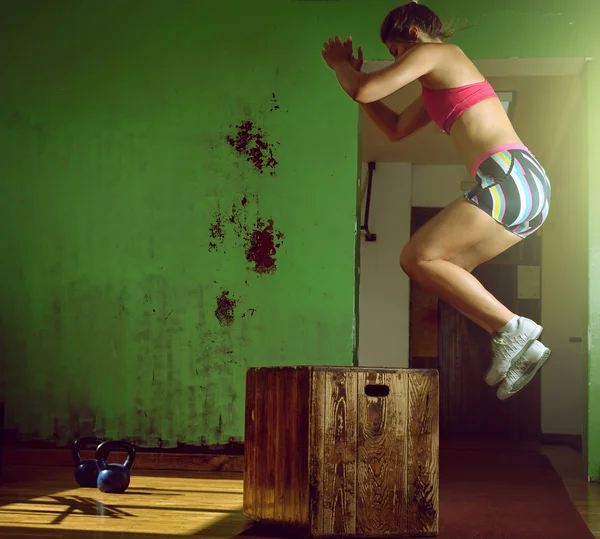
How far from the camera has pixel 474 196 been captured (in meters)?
2.19

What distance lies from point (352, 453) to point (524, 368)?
24.2 inches

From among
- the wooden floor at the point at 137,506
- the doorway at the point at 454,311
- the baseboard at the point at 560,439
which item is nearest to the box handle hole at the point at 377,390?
the wooden floor at the point at 137,506

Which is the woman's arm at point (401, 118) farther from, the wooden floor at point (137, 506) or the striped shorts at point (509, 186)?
the wooden floor at point (137, 506)

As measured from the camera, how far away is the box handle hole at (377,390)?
2.11 meters

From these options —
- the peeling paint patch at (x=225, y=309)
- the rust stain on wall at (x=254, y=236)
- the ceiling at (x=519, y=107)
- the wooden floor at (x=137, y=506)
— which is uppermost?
the ceiling at (x=519, y=107)

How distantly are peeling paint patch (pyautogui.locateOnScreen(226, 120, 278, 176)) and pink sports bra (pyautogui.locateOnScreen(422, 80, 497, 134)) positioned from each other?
1.62 metres

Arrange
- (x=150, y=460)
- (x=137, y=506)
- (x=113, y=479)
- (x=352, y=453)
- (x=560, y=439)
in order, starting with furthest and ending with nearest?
(x=560, y=439), (x=150, y=460), (x=113, y=479), (x=137, y=506), (x=352, y=453)

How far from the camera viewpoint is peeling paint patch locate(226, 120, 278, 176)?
380 cm

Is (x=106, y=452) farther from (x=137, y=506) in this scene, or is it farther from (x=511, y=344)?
(x=511, y=344)

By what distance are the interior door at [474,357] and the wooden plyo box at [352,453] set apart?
4711mm

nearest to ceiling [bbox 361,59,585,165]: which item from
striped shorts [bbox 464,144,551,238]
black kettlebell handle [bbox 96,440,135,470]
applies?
striped shorts [bbox 464,144,551,238]

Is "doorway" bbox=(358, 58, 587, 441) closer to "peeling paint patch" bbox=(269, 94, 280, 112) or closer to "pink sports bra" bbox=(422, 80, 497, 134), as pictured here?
"peeling paint patch" bbox=(269, 94, 280, 112)

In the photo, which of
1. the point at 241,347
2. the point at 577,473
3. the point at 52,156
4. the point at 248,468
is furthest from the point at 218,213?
the point at 577,473

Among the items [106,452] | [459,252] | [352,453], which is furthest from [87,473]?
[459,252]
